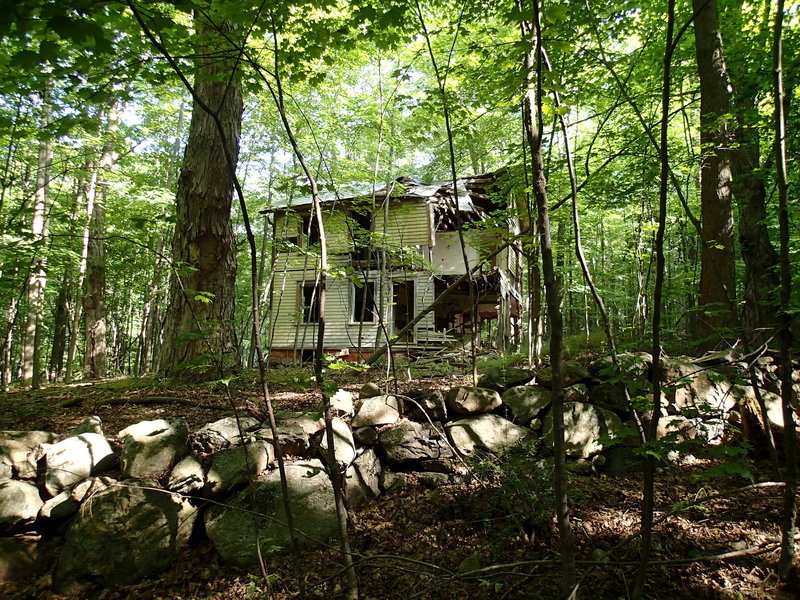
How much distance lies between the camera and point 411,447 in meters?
4.12

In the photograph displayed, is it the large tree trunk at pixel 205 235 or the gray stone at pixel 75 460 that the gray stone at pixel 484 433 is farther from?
the gray stone at pixel 75 460

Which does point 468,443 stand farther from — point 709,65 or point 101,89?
point 709,65

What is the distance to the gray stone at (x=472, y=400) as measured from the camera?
448 centimetres

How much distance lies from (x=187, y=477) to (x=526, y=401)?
3.58 meters

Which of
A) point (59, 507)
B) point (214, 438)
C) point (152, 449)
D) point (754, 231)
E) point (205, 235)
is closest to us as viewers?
point (59, 507)

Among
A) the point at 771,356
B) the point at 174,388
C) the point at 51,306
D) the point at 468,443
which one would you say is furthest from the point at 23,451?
the point at 51,306

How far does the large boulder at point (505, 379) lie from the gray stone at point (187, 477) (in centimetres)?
332

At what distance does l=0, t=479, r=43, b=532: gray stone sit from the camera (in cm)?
279

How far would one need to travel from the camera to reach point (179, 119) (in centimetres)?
1634

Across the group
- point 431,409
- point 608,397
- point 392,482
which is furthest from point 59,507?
point 608,397

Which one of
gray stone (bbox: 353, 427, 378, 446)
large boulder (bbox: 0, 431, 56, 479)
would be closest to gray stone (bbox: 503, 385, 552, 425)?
gray stone (bbox: 353, 427, 378, 446)

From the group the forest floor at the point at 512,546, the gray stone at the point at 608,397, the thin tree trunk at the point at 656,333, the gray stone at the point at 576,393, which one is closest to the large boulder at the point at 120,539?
the forest floor at the point at 512,546

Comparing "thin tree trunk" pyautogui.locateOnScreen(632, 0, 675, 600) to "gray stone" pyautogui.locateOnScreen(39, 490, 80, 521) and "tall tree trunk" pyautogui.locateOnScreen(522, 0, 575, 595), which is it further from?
"gray stone" pyautogui.locateOnScreen(39, 490, 80, 521)

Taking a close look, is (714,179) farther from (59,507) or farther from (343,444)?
(59,507)
